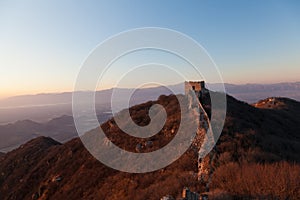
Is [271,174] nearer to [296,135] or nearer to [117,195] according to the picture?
[117,195]

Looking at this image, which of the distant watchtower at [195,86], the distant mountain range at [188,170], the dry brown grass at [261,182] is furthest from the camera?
the distant watchtower at [195,86]

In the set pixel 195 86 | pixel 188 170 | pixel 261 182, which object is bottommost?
pixel 188 170

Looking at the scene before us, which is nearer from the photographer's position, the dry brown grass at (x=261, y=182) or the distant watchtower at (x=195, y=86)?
the dry brown grass at (x=261, y=182)

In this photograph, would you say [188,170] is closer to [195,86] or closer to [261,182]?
[261,182]

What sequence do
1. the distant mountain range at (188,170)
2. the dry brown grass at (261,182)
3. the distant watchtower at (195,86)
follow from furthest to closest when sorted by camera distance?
the distant watchtower at (195,86) → the distant mountain range at (188,170) → the dry brown grass at (261,182)

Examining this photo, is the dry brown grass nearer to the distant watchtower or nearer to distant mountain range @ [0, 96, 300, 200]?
distant mountain range @ [0, 96, 300, 200]

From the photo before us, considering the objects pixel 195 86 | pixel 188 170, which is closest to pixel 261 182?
pixel 188 170

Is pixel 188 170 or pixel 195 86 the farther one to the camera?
pixel 195 86

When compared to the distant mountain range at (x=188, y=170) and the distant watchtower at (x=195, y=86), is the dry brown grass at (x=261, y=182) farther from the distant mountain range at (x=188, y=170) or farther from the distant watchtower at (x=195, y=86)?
the distant watchtower at (x=195, y=86)

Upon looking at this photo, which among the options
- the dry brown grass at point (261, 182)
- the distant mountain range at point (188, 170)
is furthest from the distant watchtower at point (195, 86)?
the dry brown grass at point (261, 182)

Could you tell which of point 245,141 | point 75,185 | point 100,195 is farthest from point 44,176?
point 245,141

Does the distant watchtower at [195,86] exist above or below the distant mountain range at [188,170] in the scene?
above
